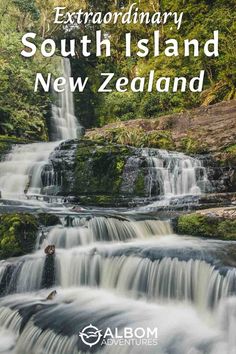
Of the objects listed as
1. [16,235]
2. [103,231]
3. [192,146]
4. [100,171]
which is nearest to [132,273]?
[103,231]

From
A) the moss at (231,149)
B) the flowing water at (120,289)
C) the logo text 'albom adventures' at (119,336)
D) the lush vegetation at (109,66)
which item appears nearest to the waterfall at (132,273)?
the flowing water at (120,289)

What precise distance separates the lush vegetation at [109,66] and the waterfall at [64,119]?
602 mm

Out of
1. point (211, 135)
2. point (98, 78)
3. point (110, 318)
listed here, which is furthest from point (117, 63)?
point (110, 318)

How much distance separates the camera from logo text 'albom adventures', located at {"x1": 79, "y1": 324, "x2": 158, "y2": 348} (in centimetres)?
432

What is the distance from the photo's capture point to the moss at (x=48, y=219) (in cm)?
744

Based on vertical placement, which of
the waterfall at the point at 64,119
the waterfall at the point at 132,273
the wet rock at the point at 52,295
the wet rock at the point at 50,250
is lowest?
the wet rock at the point at 52,295

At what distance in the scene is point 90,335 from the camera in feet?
15.5

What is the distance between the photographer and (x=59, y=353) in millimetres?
4562

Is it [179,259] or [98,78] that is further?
[98,78]

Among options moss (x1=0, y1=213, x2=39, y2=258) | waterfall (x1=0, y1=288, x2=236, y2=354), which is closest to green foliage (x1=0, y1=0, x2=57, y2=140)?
moss (x1=0, y1=213, x2=39, y2=258)

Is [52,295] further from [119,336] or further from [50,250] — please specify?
[119,336]

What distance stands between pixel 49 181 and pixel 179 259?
22.4 feet

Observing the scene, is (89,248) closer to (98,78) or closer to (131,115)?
(131,115)

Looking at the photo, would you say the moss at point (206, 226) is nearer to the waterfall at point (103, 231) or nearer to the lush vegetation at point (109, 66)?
the waterfall at point (103, 231)
